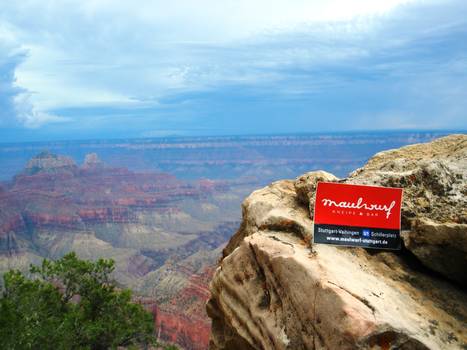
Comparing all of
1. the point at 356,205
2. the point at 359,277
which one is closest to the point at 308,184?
the point at 356,205

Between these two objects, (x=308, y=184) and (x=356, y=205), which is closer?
(x=356, y=205)

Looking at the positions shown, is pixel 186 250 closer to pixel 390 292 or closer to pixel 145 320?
pixel 145 320

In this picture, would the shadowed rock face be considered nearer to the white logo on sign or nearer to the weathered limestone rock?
the weathered limestone rock

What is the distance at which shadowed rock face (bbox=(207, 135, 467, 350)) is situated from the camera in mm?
8609

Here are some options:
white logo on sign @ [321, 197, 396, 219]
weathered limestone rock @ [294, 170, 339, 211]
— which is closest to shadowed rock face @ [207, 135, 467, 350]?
weathered limestone rock @ [294, 170, 339, 211]

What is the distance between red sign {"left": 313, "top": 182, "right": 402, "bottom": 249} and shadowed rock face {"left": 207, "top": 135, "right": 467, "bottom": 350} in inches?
10.7

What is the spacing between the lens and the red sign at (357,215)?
1052 cm

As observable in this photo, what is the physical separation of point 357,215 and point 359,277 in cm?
Answer: 153

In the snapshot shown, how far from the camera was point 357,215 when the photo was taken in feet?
35.0

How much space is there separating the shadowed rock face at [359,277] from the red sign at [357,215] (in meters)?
0.27

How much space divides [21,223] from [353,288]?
651 ft

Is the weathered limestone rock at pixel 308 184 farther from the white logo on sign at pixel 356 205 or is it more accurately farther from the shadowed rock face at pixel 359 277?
the white logo on sign at pixel 356 205

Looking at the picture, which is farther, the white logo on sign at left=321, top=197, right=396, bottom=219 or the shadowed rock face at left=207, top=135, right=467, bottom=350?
the white logo on sign at left=321, top=197, right=396, bottom=219

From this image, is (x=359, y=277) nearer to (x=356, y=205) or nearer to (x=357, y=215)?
(x=357, y=215)
